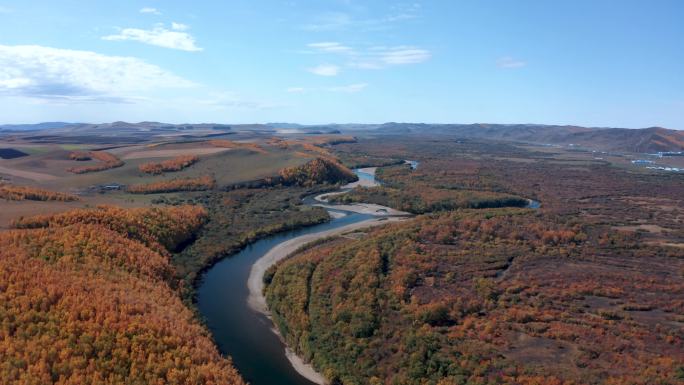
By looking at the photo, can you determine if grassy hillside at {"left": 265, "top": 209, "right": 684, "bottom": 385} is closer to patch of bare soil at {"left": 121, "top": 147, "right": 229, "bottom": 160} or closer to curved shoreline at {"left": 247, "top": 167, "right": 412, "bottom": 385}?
curved shoreline at {"left": 247, "top": 167, "right": 412, "bottom": 385}

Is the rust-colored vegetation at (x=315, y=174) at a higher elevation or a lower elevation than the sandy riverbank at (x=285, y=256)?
higher

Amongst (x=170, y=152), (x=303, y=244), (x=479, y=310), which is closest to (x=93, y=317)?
(x=479, y=310)

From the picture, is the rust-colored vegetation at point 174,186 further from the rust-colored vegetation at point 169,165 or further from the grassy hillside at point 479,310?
the grassy hillside at point 479,310

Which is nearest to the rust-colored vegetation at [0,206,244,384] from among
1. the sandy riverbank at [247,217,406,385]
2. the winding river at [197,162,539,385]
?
the winding river at [197,162,539,385]

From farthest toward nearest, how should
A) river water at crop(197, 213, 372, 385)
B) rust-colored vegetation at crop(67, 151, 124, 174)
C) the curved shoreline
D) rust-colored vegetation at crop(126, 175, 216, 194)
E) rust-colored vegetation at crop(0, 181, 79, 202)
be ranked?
rust-colored vegetation at crop(67, 151, 124, 174) → rust-colored vegetation at crop(126, 175, 216, 194) → rust-colored vegetation at crop(0, 181, 79, 202) → the curved shoreline → river water at crop(197, 213, 372, 385)

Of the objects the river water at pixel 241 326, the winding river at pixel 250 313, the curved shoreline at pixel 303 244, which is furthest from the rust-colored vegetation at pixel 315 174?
the river water at pixel 241 326

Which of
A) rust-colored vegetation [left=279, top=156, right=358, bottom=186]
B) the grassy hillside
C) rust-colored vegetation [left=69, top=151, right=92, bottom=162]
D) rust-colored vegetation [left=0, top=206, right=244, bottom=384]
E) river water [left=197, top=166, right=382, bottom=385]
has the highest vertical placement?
rust-colored vegetation [left=69, top=151, right=92, bottom=162]
